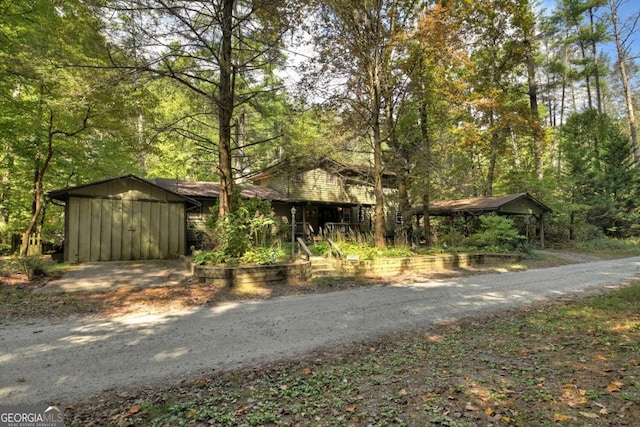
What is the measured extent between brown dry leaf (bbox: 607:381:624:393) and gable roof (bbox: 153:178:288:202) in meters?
15.0

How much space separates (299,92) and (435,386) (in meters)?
12.2

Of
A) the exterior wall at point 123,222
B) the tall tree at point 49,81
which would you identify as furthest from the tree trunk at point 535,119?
the tall tree at point 49,81

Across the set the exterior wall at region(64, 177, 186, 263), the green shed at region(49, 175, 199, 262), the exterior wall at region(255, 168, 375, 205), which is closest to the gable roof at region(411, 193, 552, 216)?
the exterior wall at region(255, 168, 375, 205)

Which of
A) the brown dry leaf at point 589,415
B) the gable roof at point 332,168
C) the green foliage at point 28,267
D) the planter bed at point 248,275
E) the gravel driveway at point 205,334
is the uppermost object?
the gable roof at point 332,168

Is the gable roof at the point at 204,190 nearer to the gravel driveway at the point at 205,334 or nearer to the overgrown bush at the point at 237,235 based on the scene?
the overgrown bush at the point at 237,235

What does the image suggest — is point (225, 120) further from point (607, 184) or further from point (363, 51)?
point (607, 184)

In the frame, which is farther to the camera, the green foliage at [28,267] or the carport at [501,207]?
the carport at [501,207]

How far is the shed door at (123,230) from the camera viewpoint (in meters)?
12.1

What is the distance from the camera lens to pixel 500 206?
17594mm

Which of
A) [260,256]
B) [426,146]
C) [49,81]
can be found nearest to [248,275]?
[260,256]

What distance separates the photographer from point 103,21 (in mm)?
9523

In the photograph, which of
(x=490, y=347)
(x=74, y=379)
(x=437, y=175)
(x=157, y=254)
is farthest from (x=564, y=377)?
(x=437, y=175)

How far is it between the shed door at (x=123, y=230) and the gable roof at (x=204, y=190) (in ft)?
8.75

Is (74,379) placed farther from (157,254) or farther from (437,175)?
(437,175)
